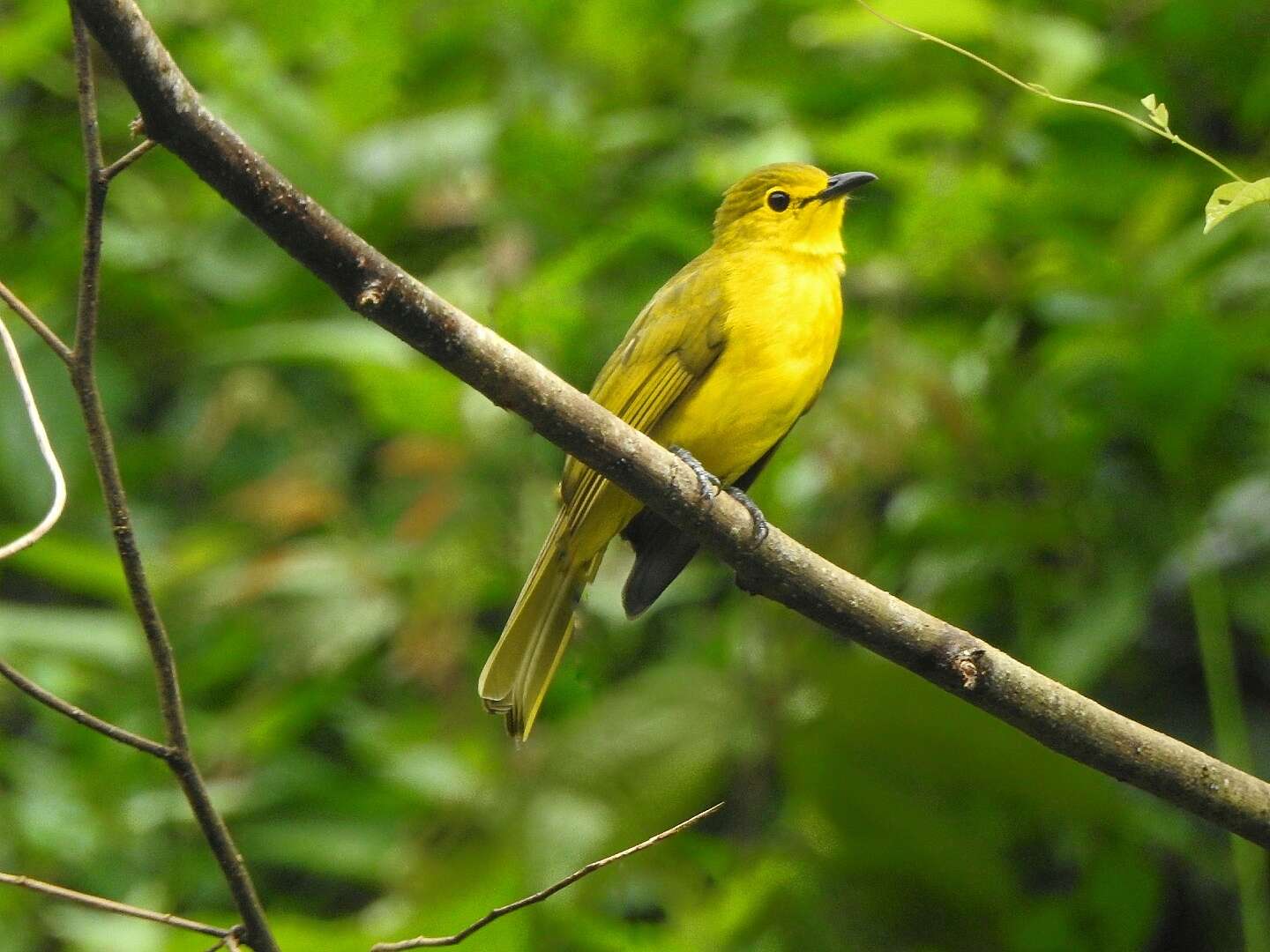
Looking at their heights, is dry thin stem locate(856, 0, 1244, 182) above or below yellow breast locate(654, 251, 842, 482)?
below

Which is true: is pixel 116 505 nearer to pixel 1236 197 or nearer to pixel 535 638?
pixel 1236 197

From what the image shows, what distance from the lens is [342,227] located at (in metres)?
1.78

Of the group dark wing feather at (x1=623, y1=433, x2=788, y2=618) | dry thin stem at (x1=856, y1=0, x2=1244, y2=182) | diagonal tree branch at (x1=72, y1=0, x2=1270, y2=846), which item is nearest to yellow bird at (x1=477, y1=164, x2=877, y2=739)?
dark wing feather at (x1=623, y1=433, x2=788, y2=618)

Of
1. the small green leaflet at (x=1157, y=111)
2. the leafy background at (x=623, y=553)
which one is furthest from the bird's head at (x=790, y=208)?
the small green leaflet at (x=1157, y=111)

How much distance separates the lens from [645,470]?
6.93 ft

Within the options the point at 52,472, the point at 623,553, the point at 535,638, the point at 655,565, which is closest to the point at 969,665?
the point at 535,638

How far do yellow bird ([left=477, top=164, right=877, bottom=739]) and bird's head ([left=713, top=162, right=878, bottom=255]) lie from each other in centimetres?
10

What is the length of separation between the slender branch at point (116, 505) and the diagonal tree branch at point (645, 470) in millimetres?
66

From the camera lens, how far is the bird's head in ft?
12.0

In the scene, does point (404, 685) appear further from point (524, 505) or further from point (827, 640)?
point (827, 640)

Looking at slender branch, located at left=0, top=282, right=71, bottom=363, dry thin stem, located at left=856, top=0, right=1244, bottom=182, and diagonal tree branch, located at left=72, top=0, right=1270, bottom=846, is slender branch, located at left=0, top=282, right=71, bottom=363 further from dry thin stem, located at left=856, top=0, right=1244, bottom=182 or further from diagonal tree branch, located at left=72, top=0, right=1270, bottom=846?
dry thin stem, located at left=856, top=0, right=1244, bottom=182

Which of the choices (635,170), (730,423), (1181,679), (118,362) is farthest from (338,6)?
Result: (1181,679)

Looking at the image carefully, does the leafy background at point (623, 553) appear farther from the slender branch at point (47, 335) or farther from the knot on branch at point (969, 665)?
the slender branch at point (47, 335)

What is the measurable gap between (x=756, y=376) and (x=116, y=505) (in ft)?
5.97
